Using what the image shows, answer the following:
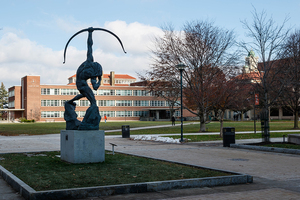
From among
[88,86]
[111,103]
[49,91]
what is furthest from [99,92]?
[88,86]

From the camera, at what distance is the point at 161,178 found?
8164mm

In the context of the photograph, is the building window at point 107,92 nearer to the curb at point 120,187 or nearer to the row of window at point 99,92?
the row of window at point 99,92

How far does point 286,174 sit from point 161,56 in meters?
23.6

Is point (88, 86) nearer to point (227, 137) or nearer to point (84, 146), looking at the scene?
point (84, 146)

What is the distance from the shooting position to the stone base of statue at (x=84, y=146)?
34.7 feet

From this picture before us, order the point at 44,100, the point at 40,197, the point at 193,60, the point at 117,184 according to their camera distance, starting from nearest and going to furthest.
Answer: the point at 40,197 < the point at 117,184 < the point at 193,60 < the point at 44,100

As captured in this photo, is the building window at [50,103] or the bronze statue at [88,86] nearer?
the bronze statue at [88,86]

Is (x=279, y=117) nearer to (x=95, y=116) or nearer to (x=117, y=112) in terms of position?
(x=117, y=112)

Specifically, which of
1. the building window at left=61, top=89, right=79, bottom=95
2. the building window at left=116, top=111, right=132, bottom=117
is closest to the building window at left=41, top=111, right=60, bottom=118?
the building window at left=61, top=89, right=79, bottom=95

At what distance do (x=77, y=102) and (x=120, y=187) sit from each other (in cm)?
9356

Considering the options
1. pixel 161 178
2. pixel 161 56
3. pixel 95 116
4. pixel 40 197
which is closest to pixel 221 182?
pixel 161 178

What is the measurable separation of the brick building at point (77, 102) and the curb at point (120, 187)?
8139 centimetres

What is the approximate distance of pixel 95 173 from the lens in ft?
28.8

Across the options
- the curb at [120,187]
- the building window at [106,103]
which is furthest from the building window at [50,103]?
the curb at [120,187]
